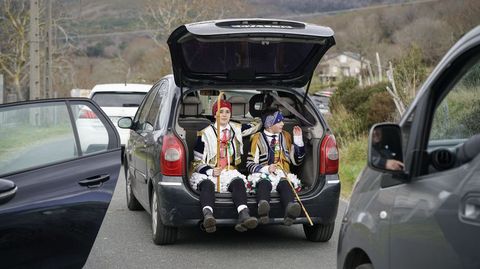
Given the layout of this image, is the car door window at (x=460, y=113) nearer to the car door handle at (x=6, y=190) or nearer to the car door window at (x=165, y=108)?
the car door handle at (x=6, y=190)

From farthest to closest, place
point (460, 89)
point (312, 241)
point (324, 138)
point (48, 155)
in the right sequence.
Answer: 1. point (312, 241)
2. point (324, 138)
3. point (48, 155)
4. point (460, 89)

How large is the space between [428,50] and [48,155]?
3276cm

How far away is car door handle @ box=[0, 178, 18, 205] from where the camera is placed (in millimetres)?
4715

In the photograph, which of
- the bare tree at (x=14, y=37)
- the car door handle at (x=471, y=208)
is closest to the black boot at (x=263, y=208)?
the car door handle at (x=471, y=208)

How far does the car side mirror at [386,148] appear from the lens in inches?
139

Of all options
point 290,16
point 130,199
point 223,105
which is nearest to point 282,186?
point 223,105

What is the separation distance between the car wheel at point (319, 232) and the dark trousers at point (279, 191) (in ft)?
2.14

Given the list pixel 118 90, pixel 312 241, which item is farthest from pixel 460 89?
pixel 118 90

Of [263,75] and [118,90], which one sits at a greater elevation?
[263,75]

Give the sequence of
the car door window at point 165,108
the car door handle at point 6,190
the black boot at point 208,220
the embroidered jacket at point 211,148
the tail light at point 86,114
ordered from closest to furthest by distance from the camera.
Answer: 1. the car door handle at point 6,190
2. the tail light at point 86,114
3. the black boot at point 208,220
4. the car door window at point 165,108
5. the embroidered jacket at point 211,148

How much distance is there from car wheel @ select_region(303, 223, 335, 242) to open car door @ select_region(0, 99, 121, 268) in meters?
2.92

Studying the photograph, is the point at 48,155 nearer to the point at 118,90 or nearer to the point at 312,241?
the point at 312,241

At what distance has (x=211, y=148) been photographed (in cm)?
790

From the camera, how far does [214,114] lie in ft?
26.9
